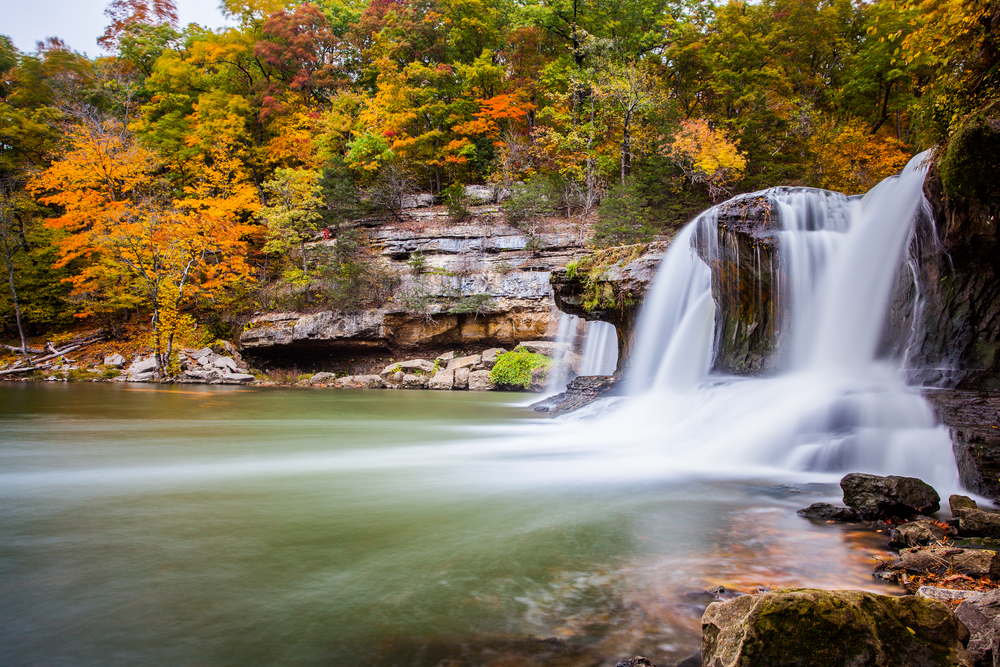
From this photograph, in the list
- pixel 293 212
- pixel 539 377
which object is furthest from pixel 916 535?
A: pixel 293 212

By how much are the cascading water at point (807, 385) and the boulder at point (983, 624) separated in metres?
3.63

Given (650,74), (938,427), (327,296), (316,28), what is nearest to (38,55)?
(316,28)

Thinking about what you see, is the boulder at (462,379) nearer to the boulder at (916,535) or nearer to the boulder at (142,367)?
the boulder at (142,367)

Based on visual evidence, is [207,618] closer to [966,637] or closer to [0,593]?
[0,593]

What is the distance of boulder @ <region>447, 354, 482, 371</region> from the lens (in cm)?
2048

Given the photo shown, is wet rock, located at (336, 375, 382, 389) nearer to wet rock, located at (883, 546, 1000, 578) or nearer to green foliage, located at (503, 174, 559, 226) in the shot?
green foliage, located at (503, 174, 559, 226)

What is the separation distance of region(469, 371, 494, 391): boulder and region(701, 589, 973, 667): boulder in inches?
705

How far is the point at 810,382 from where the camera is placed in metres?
7.39

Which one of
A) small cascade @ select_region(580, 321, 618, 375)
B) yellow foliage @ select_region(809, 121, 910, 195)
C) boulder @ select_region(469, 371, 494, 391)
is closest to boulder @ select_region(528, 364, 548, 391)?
small cascade @ select_region(580, 321, 618, 375)

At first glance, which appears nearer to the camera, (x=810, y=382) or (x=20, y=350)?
(x=810, y=382)

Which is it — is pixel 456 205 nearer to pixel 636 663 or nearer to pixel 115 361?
pixel 115 361

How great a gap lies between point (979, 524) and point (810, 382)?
4627 millimetres

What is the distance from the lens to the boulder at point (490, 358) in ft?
66.4

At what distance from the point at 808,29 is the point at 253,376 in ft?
94.4
